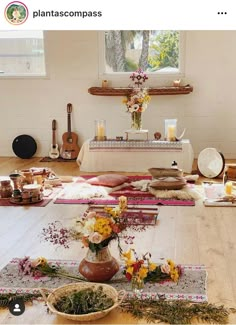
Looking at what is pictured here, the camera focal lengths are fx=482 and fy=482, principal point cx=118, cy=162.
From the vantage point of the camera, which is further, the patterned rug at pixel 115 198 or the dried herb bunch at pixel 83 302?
the patterned rug at pixel 115 198

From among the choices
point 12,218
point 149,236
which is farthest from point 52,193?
point 149,236

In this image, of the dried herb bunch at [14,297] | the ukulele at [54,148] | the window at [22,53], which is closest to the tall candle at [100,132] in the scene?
the ukulele at [54,148]

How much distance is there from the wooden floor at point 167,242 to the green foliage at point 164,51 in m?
2.83

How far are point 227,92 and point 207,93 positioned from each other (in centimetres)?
28

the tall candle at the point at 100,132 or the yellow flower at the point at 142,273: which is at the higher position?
the tall candle at the point at 100,132

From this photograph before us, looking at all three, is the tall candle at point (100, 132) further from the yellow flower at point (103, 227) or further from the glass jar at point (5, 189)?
the yellow flower at point (103, 227)

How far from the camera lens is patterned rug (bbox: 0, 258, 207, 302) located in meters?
2.76

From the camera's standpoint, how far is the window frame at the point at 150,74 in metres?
6.87

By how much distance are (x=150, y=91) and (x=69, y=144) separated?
1.43 meters

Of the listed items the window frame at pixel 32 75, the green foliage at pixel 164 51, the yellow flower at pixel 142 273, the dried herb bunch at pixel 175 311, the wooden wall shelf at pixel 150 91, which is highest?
the green foliage at pixel 164 51
